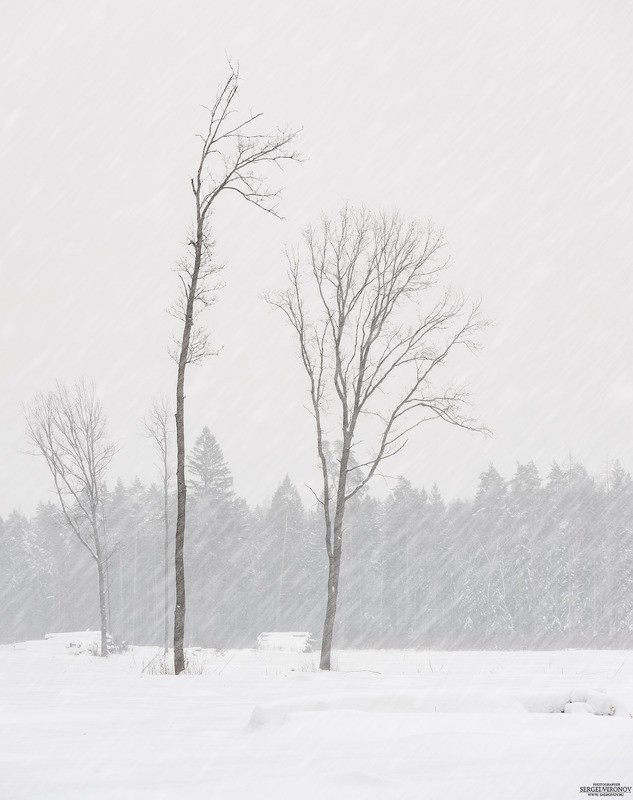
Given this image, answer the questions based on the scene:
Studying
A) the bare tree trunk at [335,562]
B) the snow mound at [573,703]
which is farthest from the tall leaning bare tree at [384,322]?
the snow mound at [573,703]

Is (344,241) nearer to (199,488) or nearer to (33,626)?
(199,488)

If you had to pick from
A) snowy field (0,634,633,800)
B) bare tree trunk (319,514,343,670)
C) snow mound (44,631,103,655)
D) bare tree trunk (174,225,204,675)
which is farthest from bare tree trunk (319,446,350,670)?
snow mound (44,631,103,655)

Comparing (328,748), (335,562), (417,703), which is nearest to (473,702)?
(417,703)

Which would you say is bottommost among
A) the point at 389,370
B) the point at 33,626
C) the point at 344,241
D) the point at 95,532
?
the point at 33,626

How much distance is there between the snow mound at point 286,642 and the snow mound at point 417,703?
31.6 m

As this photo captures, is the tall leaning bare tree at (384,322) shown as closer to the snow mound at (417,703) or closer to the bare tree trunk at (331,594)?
the bare tree trunk at (331,594)

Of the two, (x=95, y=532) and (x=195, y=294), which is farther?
(x=95, y=532)

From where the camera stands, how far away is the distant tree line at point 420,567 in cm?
5341

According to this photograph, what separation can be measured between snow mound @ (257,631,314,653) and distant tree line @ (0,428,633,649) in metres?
15.8

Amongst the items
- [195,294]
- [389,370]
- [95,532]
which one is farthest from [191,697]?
[95,532]

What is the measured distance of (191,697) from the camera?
250 inches

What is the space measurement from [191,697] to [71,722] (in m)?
1.86

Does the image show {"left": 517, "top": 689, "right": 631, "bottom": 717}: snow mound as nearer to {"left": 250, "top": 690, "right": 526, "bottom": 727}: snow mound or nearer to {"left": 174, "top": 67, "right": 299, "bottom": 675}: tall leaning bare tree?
{"left": 250, "top": 690, "right": 526, "bottom": 727}: snow mound

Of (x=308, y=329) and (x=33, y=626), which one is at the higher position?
(x=308, y=329)
